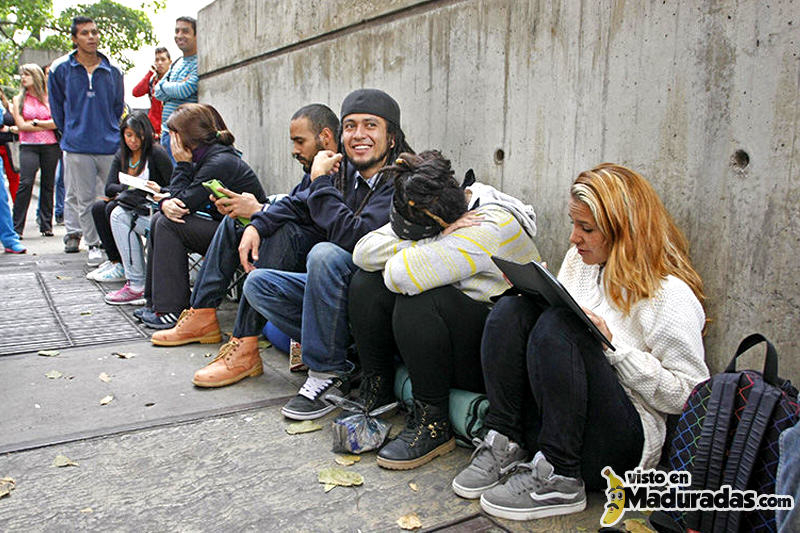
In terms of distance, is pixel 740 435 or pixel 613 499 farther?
pixel 613 499

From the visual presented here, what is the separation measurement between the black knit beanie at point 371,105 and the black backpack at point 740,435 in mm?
2181

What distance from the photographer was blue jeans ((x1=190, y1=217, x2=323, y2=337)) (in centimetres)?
371

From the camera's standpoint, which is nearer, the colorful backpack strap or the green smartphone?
the colorful backpack strap

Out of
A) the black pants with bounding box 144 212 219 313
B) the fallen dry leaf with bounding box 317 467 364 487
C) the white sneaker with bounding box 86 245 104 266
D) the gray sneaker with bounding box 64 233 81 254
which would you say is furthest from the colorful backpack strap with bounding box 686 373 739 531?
Answer: the gray sneaker with bounding box 64 233 81 254

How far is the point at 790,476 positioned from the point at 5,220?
8.24 metres

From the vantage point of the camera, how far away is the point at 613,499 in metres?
2.30

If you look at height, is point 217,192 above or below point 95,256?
above

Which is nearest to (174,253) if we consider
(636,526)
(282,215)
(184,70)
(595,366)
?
Answer: (282,215)

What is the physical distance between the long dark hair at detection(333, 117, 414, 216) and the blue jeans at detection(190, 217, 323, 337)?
0.36 m

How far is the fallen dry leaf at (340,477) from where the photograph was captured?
2.56 metres

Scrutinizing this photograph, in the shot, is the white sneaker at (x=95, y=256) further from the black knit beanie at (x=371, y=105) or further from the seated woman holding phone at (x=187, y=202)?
the black knit beanie at (x=371, y=105)

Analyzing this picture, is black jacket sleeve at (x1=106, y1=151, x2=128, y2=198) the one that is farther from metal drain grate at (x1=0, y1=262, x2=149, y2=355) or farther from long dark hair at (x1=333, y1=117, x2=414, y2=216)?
long dark hair at (x1=333, y1=117, x2=414, y2=216)

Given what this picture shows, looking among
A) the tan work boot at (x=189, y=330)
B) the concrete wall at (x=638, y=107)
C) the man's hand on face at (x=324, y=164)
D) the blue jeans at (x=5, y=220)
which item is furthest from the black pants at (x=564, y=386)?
the blue jeans at (x=5, y=220)

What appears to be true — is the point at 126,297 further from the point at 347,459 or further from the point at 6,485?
the point at 347,459
